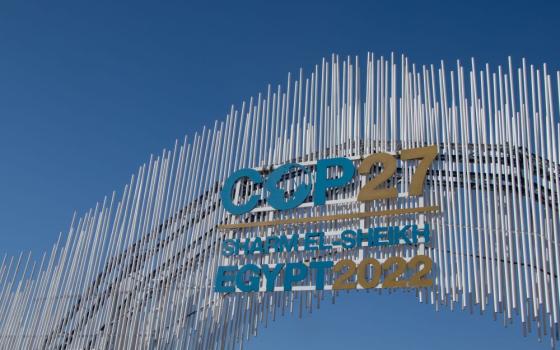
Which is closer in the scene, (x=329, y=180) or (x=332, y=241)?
(x=332, y=241)

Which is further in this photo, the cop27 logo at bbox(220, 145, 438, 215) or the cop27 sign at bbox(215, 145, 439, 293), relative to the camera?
the cop27 logo at bbox(220, 145, 438, 215)

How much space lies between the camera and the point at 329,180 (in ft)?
32.4

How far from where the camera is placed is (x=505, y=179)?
893 cm

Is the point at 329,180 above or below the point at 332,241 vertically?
above

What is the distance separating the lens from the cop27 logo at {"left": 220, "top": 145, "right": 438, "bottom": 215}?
9367mm

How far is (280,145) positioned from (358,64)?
1.77 meters

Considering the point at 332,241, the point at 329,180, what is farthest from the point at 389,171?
the point at 332,241

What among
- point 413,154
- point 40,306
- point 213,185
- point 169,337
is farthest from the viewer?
point 40,306

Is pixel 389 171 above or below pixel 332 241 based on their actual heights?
above

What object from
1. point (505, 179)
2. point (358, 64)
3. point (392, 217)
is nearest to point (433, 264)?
point (392, 217)

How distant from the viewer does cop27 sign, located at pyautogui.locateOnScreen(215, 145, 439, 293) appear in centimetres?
897

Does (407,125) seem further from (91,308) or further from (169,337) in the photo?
(91,308)

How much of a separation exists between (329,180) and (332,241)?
3.10ft

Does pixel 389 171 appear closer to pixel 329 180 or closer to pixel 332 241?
pixel 329 180
